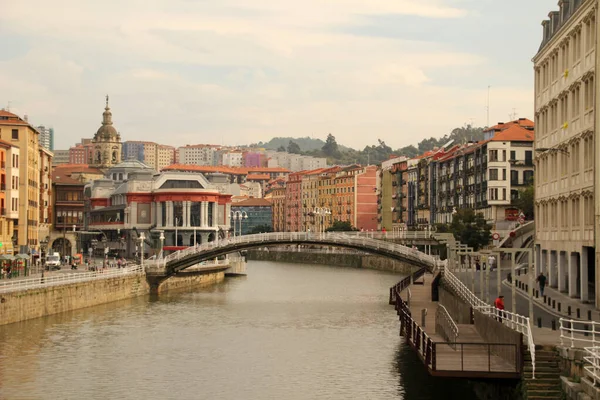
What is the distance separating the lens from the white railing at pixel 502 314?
98.6ft

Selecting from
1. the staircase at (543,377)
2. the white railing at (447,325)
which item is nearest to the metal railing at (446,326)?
the white railing at (447,325)

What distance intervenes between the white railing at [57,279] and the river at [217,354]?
7.10 feet

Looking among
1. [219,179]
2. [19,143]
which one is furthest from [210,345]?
[219,179]

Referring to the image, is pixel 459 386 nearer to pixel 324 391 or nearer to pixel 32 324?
pixel 324 391

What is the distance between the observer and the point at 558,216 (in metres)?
58.0

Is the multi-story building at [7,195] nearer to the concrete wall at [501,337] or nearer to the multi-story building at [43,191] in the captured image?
the multi-story building at [43,191]

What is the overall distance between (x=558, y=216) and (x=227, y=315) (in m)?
24.1

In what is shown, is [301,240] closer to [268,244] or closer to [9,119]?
[268,244]

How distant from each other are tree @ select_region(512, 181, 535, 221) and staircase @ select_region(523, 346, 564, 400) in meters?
78.6

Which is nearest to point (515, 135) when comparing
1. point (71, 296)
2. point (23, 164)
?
point (23, 164)

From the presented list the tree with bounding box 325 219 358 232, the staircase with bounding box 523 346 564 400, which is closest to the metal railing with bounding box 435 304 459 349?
the staircase with bounding box 523 346 564 400

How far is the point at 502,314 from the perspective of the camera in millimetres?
38875

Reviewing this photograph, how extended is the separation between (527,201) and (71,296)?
5457 centimetres

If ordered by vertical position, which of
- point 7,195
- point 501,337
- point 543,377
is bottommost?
point 543,377
